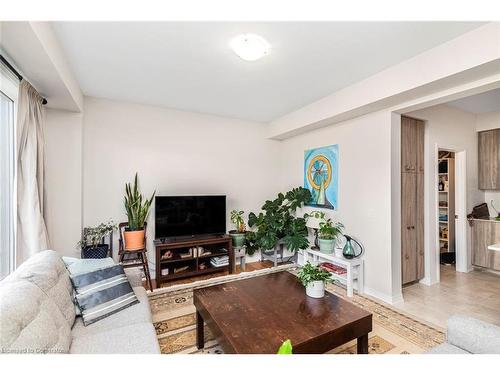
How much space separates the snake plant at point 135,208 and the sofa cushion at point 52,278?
1244 millimetres

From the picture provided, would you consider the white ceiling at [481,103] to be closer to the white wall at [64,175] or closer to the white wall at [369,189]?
the white wall at [369,189]

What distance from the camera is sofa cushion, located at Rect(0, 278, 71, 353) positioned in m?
1.00

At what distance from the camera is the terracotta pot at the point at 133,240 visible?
2889 millimetres

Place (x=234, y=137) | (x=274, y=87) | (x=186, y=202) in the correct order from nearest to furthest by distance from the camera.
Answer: (x=274, y=87) < (x=186, y=202) < (x=234, y=137)

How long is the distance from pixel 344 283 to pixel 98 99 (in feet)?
13.3

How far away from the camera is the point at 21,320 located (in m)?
1.07

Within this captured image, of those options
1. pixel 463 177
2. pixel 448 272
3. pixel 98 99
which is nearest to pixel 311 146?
pixel 463 177

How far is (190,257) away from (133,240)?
2.71 ft

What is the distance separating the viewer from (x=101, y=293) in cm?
176

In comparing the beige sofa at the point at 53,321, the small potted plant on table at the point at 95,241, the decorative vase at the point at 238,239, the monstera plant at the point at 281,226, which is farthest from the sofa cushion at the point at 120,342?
the monstera plant at the point at 281,226

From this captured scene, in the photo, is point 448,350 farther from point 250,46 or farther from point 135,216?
point 135,216

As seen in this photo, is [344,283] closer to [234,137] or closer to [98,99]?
[234,137]

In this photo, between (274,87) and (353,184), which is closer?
(274,87)

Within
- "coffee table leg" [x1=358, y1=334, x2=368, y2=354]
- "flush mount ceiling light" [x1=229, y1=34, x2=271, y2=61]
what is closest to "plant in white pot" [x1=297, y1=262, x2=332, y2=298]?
"coffee table leg" [x1=358, y1=334, x2=368, y2=354]
